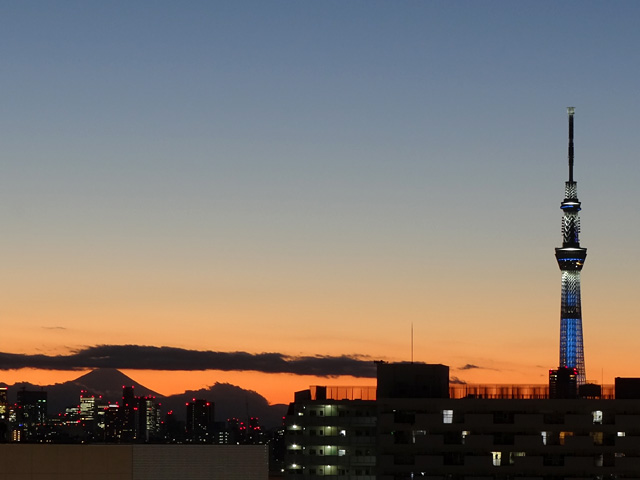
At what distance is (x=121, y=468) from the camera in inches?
2430

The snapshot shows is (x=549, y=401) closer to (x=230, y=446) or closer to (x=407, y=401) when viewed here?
(x=407, y=401)

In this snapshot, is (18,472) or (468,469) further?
(468,469)

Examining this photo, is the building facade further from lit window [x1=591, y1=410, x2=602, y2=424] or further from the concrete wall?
the concrete wall

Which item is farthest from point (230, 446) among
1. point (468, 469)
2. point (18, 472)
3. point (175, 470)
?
point (468, 469)

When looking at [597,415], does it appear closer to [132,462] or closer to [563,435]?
[563,435]

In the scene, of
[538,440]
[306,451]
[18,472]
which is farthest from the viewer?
[306,451]

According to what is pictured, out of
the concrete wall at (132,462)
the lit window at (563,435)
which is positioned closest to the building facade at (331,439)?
the lit window at (563,435)

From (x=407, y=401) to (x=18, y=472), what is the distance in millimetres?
126678

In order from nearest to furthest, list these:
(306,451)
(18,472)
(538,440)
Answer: (18,472)
(538,440)
(306,451)

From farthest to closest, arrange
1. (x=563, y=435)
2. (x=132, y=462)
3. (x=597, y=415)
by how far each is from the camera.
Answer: (x=597, y=415) < (x=563, y=435) < (x=132, y=462)

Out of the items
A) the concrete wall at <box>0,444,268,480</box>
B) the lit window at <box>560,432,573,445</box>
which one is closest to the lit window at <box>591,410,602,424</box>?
the lit window at <box>560,432,573,445</box>

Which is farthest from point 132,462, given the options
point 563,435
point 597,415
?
point 597,415

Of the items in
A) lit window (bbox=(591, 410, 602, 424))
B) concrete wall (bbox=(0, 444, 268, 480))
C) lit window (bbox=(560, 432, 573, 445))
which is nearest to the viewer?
concrete wall (bbox=(0, 444, 268, 480))

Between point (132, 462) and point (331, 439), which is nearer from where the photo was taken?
point (132, 462)
